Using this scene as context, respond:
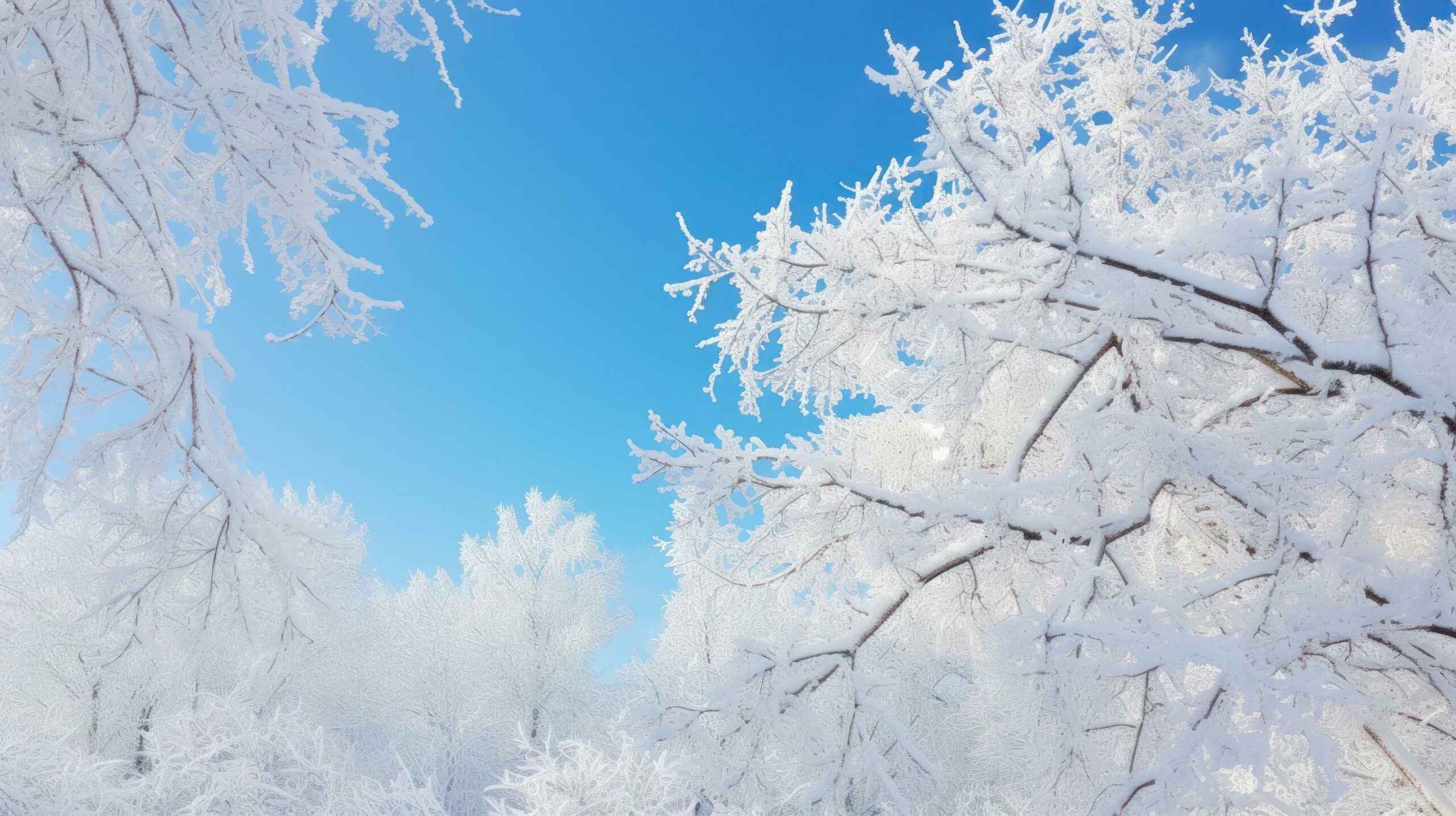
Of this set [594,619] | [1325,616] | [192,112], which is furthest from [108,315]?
[594,619]

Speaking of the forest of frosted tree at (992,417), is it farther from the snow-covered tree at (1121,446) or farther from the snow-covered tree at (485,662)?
the snow-covered tree at (485,662)

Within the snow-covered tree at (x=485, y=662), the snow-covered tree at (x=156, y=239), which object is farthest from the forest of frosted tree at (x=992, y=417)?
the snow-covered tree at (x=485, y=662)

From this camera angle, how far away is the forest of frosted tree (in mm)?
2418

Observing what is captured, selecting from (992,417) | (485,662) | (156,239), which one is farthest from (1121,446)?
(485,662)

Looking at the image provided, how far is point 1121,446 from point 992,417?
2552 mm

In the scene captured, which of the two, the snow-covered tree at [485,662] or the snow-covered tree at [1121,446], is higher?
the snow-covered tree at [485,662]

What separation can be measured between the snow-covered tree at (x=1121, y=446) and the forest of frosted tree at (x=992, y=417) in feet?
0.07

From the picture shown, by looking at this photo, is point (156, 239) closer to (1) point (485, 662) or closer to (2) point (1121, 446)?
(2) point (1121, 446)

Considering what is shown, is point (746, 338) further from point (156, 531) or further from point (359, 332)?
point (156, 531)

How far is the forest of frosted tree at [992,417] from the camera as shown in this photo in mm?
2418

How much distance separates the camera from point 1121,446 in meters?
2.71

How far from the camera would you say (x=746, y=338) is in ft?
15.2

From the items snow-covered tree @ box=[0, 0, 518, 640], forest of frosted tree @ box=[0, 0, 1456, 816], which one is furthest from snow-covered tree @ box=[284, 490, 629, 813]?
snow-covered tree @ box=[0, 0, 518, 640]

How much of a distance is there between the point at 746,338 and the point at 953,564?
187 centimetres
